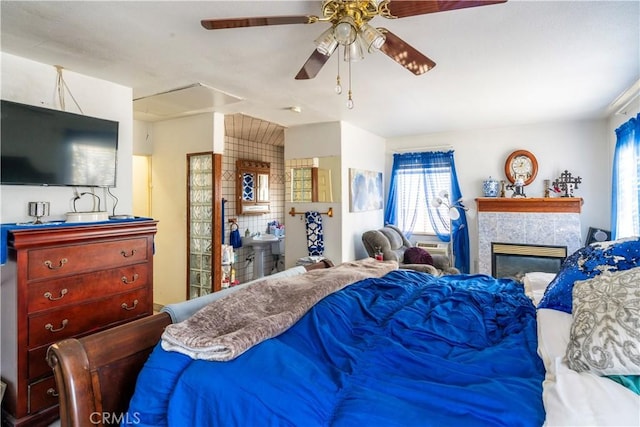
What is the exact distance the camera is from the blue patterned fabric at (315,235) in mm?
4340

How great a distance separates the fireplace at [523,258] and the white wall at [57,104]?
4560 millimetres

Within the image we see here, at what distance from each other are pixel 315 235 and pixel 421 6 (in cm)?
319

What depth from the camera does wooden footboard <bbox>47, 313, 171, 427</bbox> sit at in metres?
1.12

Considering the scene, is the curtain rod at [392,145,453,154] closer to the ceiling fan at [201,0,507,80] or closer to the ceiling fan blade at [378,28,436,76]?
the ceiling fan blade at [378,28,436,76]

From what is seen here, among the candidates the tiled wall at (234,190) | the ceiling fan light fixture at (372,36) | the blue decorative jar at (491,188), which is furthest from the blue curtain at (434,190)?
the ceiling fan light fixture at (372,36)

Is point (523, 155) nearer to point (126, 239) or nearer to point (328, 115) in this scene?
point (328, 115)

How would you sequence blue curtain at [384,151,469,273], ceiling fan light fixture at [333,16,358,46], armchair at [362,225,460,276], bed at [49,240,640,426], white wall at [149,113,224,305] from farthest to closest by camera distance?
blue curtain at [384,151,469,273] → armchair at [362,225,460,276] → white wall at [149,113,224,305] → ceiling fan light fixture at [333,16,358,46] → bed at [49,240,640,426]

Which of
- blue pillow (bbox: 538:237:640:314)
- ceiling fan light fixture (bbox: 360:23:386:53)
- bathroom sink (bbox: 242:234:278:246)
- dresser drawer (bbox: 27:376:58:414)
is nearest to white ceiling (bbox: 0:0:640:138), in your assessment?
ceiling fan light fixture (bbox: 360:23:386:53)

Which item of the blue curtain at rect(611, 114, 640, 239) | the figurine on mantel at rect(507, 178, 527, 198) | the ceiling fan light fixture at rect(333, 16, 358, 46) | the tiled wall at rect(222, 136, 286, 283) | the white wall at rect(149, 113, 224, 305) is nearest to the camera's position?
the ceiling fan light fixture at rect(333, 16, 358, 46)

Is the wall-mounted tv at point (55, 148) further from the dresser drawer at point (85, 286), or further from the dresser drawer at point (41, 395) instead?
the dresser drawer at point (41, 395)

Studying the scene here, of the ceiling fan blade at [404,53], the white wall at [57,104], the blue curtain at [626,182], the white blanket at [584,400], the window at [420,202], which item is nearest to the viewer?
the white blanket at [584,400]

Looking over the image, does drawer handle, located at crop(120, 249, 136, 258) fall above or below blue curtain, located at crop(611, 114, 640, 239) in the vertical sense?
below

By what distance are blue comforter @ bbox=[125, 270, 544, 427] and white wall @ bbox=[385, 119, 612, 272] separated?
12.3ft

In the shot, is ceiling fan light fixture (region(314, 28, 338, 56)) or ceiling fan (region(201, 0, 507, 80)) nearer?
ceiling fan (region(201, 0, 507, 80))
